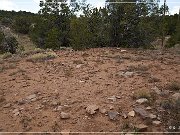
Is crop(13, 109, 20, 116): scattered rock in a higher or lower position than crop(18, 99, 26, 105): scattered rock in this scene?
lower

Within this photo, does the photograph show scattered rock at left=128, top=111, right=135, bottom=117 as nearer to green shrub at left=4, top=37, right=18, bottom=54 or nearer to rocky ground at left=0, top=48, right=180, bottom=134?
rocky ground at left=0, top=48, right=180, bottom=134

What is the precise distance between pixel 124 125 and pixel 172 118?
115 cm

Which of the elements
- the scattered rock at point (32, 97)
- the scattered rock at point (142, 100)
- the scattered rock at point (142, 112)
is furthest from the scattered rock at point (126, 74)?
the scattered rock at point (32, 97)

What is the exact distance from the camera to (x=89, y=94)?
29.8 feet

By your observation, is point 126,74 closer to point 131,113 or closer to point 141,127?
point 131,113

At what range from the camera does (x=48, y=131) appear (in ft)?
24.9

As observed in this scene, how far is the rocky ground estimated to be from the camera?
25.3ft

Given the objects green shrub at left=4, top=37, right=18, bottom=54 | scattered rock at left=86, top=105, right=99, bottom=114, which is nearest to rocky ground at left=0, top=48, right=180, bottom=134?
scattered rock at left=86, top=105, right=99, bottom=114

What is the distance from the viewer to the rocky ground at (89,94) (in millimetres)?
7711

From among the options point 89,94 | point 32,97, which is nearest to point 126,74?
point 89,94

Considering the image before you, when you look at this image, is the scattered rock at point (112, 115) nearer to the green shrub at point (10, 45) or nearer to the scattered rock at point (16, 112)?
the scattered rock at point (16, 112)

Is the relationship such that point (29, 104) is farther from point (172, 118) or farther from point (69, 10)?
point (69, 10)

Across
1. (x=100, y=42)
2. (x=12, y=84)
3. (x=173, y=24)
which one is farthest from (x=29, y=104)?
(x=173, y=24)

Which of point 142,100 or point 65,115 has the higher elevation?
point 142,100
